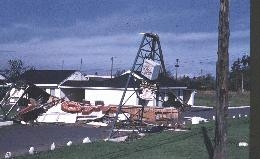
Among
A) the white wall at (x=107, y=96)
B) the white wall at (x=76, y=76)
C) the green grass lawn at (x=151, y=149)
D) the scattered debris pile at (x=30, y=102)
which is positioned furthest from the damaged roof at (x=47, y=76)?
the green grass lawn at (x=151, y=149)

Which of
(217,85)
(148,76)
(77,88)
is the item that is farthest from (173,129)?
(77,88)

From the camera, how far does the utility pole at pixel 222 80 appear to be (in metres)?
10.7

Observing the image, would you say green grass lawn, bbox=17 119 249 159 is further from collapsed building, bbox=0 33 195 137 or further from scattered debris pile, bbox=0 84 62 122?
scattered debris pile, bbox=0 84 62 122

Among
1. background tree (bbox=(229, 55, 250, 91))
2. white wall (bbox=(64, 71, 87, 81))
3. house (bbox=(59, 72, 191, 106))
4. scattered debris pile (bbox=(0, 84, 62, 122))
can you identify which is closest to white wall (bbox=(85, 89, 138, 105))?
house (bbox=(59, 72, 191, 106))

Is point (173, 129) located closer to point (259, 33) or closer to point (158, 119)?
point (158, 119)

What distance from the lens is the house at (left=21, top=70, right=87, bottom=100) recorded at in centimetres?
4972

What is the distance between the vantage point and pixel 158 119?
29234 mm

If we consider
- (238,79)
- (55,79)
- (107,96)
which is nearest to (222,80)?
(107,96)

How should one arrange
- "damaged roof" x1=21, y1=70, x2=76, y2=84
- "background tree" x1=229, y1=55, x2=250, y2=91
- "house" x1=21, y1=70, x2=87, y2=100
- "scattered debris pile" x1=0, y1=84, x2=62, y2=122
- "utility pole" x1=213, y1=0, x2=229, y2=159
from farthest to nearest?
"background tree" x1=229, y1=55, x2=250, y2=91 → "damaged roof" x1=21, y1=70, x2=76, y2=84 → "house" x1=21, y1=70, x2=87, y2=100 → "scattered debris pile" x1=0, y1=84, x2=62, y2=122 → "utility pole" x1=213, y1=0, x2=229, y2=159

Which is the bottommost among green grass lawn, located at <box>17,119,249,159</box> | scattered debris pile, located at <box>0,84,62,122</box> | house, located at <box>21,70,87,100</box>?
green grass lawn, located at <box>17,119,249,159</box>

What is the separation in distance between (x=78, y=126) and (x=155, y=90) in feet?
21.5

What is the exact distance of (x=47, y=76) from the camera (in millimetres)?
53844

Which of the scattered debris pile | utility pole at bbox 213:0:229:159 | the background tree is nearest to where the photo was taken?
utility pole at bbox 213:0:229:159

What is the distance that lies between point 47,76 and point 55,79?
3.09 metres
